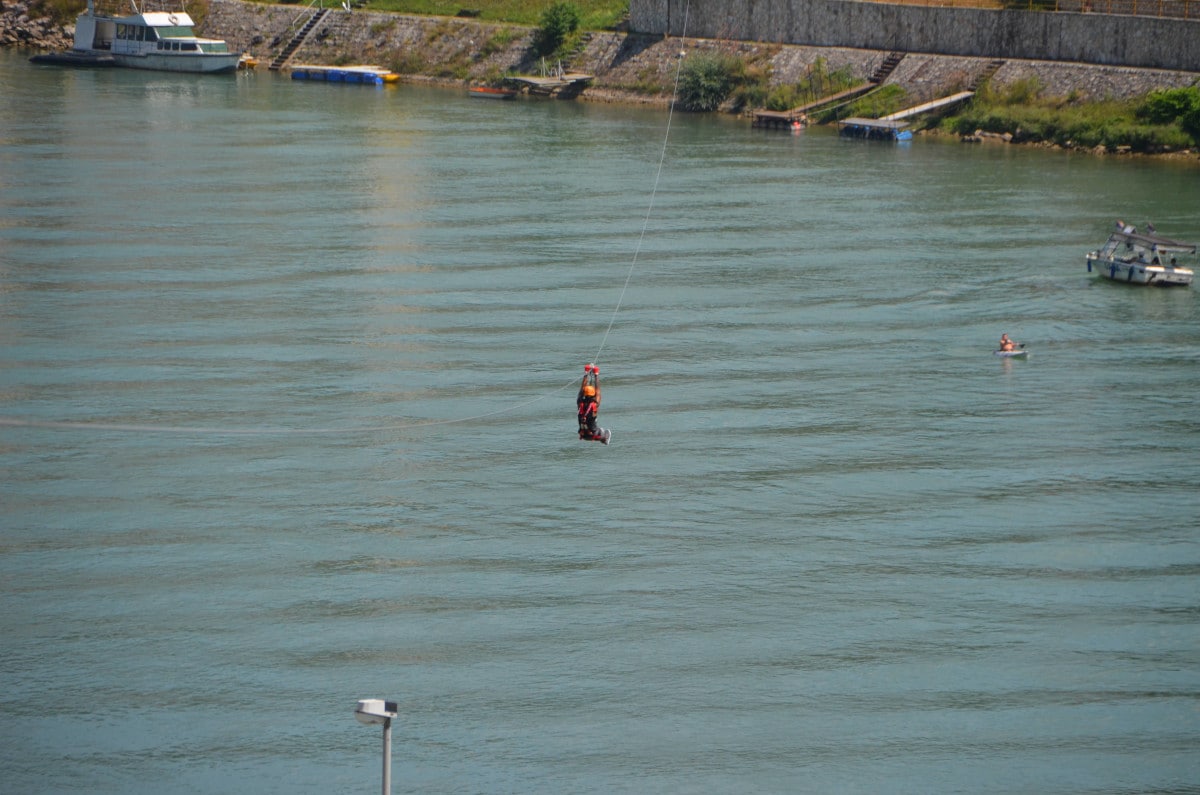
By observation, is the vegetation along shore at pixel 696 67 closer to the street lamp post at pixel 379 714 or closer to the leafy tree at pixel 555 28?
the leafy tree at pixel 555 28

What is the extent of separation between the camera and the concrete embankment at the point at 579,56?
248ft

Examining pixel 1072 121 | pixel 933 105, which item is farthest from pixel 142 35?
pixel 1072 121

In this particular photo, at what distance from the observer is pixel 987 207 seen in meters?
60.0

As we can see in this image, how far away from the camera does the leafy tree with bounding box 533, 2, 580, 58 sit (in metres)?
92.2

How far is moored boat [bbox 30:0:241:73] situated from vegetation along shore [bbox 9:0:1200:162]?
460cm

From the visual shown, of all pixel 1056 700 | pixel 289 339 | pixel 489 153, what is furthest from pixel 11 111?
pixel 1056 700

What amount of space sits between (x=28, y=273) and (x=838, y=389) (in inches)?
958

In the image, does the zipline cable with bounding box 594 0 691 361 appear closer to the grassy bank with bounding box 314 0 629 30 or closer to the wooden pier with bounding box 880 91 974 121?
the grassy bank with bounding box 314 0 629 30

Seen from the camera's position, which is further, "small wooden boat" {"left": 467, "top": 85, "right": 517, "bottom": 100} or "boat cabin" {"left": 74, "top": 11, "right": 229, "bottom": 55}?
"boat cabin" {"left": 74, "top": 11, "right": 229, "bottom": 55}

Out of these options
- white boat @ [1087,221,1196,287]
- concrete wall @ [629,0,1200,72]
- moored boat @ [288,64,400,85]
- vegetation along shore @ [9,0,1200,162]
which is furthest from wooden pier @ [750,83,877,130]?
white boat @ [1087,221,1196,287]

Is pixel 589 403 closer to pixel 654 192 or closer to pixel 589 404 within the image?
pixel 589 404

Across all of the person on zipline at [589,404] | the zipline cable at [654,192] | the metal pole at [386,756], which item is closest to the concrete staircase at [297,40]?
the zipline cable at [654,192]

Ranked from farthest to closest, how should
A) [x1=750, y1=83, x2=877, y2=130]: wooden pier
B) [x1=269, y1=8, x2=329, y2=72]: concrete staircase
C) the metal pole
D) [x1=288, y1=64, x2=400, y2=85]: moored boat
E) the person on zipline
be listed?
[x1=269, y1=8, x2=329, y2=72]: concrete staircase, [x1=288, y1=64, x2=400, y2=85]: moored boat, [x1=750, y1=83, x2=877, y2=130]: wooden pier, the person on zipline, the metal pole

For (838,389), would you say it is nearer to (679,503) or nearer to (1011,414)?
(1011,414)
